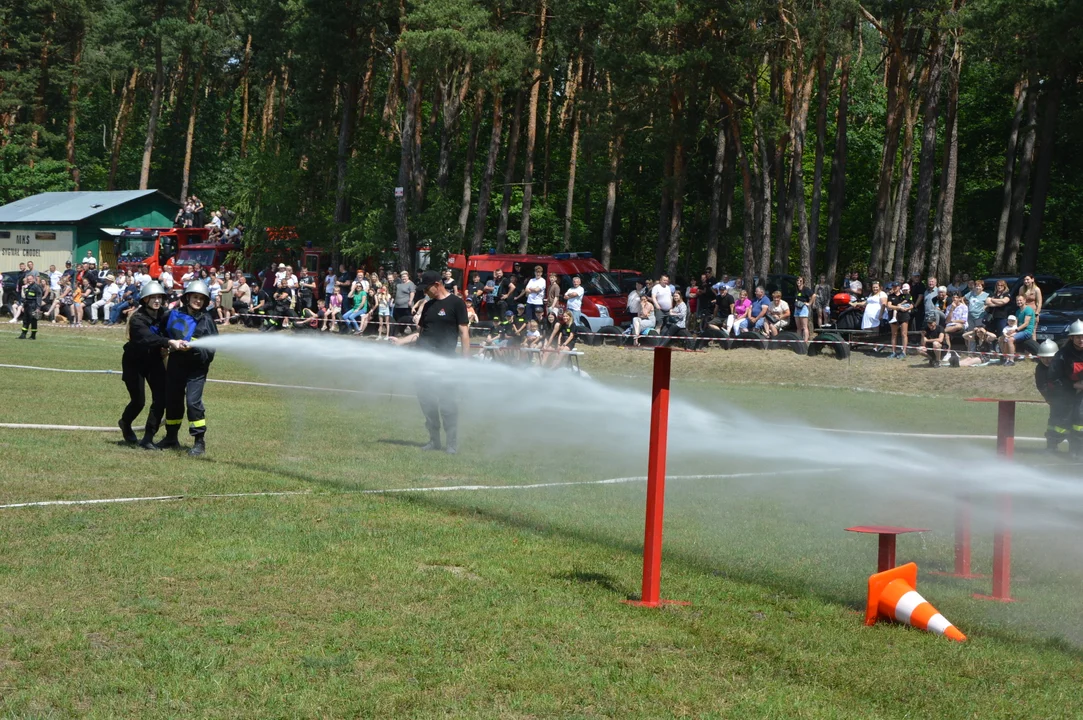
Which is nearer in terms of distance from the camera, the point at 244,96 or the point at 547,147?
the point at 547,147

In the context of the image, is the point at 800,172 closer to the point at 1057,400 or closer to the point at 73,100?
the point at 1057,400

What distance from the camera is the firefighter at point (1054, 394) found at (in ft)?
43.8

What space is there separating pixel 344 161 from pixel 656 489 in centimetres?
4079

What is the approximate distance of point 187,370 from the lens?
12.0 metres

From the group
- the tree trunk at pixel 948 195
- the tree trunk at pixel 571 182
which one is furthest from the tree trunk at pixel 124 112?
the tree trunk at pixel 948 195

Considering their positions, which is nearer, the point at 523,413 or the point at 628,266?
the point at 523,413

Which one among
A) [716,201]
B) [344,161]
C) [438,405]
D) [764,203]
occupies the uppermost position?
[344,161]

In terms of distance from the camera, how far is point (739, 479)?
1167 centimetres

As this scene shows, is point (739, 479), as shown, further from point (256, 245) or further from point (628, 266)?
point (628, 266)

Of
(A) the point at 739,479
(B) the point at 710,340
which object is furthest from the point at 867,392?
(A) the point at 739,479

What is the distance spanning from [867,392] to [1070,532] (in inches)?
486

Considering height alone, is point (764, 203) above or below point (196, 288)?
above

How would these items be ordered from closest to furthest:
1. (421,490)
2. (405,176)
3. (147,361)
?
(421,490), (147,361), (405,176)

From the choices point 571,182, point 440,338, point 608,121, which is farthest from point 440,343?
point 571,182
